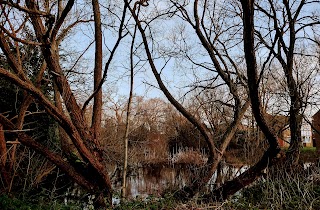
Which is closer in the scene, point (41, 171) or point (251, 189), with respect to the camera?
point (251, 189)

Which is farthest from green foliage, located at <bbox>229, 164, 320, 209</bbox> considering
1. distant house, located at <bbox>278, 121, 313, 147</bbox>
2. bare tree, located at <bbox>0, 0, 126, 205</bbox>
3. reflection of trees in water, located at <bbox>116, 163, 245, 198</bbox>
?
bare tree, located at <bbox>0, 0, 126, 205</bbox>

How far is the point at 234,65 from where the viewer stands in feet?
27.6

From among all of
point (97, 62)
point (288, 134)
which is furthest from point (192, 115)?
point (288, 134)

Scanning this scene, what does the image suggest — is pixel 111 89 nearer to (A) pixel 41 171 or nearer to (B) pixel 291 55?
(A) pixel 41 171

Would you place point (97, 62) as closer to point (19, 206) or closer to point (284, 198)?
point (19, 206)

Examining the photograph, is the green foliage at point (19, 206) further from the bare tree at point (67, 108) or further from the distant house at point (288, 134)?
the distant house at point (288, 134)

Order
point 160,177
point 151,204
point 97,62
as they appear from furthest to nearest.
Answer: point 160,177
point 97,62
point 151,204

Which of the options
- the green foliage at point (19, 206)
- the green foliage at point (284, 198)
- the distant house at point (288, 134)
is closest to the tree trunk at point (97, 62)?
the green foliage at point (19, 206)

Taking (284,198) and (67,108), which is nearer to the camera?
(284,198)

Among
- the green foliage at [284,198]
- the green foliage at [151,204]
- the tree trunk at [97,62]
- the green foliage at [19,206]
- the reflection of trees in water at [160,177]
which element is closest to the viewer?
the green foliage at [284,198]

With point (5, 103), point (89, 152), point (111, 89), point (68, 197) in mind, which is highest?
point (111, 89)

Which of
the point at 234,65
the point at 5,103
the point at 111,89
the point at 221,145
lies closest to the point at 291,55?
the point at 234,65

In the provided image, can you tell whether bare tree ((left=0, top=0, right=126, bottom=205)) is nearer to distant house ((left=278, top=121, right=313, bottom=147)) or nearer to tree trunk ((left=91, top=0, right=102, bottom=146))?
tree trunk ((left=91, top=0, right=102, bottom=146))

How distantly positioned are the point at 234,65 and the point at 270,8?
183 centimetres
